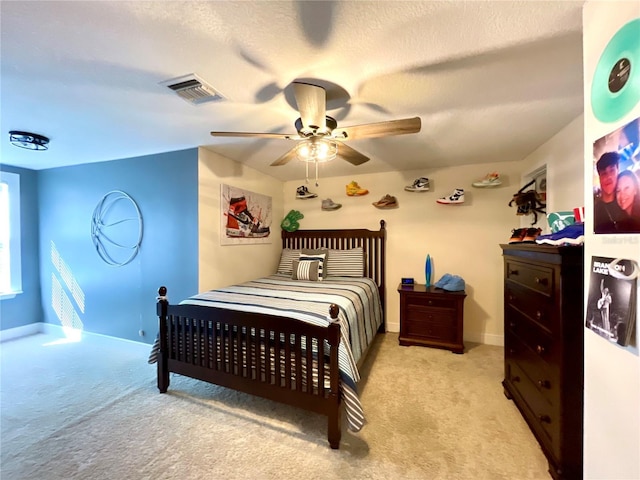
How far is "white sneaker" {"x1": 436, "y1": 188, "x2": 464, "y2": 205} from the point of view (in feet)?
10.5

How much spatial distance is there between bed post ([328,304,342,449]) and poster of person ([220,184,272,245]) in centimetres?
189

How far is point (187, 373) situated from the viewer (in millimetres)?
2051

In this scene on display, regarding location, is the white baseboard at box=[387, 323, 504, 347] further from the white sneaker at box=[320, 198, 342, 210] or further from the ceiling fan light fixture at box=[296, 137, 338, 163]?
the ceiling fan light fixture at box=[296, 137, 338, 163]

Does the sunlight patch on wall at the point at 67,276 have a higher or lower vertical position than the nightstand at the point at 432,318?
higher

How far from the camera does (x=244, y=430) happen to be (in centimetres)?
171

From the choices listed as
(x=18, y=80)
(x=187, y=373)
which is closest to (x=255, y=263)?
(x=187, y=373)

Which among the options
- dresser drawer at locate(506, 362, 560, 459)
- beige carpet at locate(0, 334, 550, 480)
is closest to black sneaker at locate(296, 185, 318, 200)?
beige carpet at locate(0, 334, 550, 480)

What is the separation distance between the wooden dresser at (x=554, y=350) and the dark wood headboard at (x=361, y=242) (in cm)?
192

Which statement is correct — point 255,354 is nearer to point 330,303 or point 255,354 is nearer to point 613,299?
point 330,303

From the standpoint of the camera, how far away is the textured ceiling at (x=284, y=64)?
106 centimetres

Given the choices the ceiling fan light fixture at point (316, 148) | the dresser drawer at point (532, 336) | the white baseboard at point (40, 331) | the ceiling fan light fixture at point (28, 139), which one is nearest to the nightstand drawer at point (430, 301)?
the dresser drawer at point (532, 336)

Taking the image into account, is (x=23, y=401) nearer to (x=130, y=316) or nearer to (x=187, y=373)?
(x=130, y=316)

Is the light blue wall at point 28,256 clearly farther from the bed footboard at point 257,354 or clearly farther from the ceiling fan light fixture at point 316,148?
the ceiling fan light fixture at point 316,148

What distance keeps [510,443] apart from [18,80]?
143 inches
